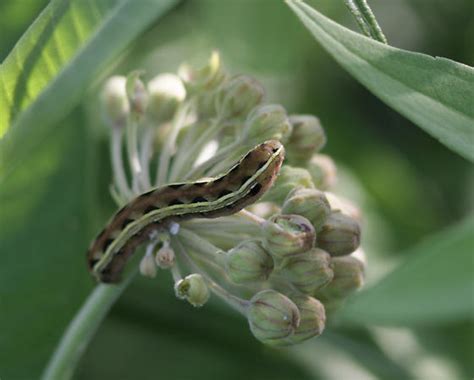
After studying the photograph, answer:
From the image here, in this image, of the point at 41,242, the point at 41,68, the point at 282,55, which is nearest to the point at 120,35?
the point at 41,68

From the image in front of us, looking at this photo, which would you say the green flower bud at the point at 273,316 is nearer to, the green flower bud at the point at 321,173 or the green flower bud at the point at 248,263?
the green flower bud at the point at 248,263

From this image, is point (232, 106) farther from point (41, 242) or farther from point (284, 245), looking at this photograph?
point (41, 242)

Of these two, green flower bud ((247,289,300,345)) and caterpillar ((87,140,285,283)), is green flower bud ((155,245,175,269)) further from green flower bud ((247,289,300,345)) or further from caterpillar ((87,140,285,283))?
green flower bud ((247,289,300,345))

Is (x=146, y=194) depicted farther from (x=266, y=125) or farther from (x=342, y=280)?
(x=342, y=280)


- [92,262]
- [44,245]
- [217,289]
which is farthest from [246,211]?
[44,245]

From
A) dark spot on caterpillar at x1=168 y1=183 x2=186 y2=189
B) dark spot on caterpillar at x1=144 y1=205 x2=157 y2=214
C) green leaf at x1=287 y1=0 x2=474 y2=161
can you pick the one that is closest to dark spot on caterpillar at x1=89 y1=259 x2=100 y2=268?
dark spot on caterpillar at x1=144 y1=205 x2=157 y2=214

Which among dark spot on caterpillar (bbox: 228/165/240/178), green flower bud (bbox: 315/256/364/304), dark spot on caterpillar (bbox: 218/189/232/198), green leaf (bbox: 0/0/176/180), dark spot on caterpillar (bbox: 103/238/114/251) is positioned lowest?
green flower bud (bbox: 315/256/364/304)

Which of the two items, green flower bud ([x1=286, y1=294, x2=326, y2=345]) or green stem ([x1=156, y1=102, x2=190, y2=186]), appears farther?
green stem ([x1=156, y1=102, x2=190, y2=186])
